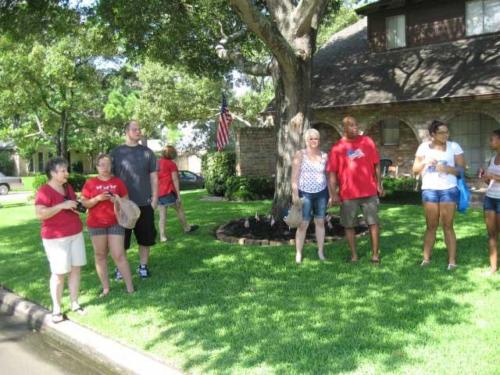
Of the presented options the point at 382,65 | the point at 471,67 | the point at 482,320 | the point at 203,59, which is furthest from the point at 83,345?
the point at 382,65

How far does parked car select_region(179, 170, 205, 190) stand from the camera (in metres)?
27.1

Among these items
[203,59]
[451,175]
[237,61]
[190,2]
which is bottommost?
[451,175]

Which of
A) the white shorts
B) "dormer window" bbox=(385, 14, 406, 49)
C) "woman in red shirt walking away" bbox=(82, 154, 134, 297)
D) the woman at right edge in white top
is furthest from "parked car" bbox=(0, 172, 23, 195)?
the woman at right edge in white top

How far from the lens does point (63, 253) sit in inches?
217

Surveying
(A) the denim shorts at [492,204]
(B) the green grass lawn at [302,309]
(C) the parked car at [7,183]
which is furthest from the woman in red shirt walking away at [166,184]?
(C) the parked car at [7,183]

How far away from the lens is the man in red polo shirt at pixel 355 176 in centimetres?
689

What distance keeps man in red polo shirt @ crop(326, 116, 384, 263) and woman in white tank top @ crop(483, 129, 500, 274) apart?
1334mm

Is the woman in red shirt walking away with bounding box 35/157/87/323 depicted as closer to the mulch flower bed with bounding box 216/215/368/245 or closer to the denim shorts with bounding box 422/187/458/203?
the mulch flower bed with bounding box 216/215/368/245

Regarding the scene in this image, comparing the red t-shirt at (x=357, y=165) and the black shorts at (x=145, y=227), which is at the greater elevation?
the red t-shirt at (x=357, y=165)

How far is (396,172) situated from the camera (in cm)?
1827

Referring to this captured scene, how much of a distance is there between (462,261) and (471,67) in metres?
10.8

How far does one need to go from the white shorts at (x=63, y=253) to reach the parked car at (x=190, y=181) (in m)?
21.3

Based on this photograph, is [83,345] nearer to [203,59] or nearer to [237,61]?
[237,61]

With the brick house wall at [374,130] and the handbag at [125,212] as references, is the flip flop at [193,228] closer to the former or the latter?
the handbag at [125,212]
